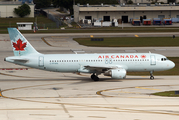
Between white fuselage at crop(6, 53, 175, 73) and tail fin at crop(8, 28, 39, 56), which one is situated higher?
tail fin at crop(8, 28, 39, 56)

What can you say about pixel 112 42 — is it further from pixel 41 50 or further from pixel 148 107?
pixel 148 107

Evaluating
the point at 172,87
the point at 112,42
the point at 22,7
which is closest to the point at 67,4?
the point at 22,7

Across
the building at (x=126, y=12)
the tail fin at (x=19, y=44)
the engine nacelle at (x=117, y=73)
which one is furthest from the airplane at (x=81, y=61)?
the building at (x=126, y=12)

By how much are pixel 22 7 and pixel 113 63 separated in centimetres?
15473

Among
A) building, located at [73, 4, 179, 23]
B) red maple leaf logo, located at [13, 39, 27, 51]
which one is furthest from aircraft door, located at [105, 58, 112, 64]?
building, located at [73, 4, 179, 23]

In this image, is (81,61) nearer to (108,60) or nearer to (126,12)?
(108,60)

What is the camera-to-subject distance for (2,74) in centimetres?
5272

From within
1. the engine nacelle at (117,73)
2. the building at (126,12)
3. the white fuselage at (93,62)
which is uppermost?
the building at (126,12)

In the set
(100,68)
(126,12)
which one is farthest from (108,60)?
(126,12)

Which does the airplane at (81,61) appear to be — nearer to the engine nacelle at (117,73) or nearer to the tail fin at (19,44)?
the tail fin at (19,44)

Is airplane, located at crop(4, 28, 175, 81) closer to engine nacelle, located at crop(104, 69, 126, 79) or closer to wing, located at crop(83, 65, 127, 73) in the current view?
wing, located at crop(83, 65, 127, 73)

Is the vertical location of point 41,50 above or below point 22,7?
below

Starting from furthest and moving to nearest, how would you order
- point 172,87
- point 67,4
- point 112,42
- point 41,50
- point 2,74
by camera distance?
point 67,4
point 112,42
point 41,50
point 2,74
point 172,87

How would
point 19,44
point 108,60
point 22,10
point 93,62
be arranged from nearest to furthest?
point 19,44 → point 108,60 → point 93,62 → point 22,10
